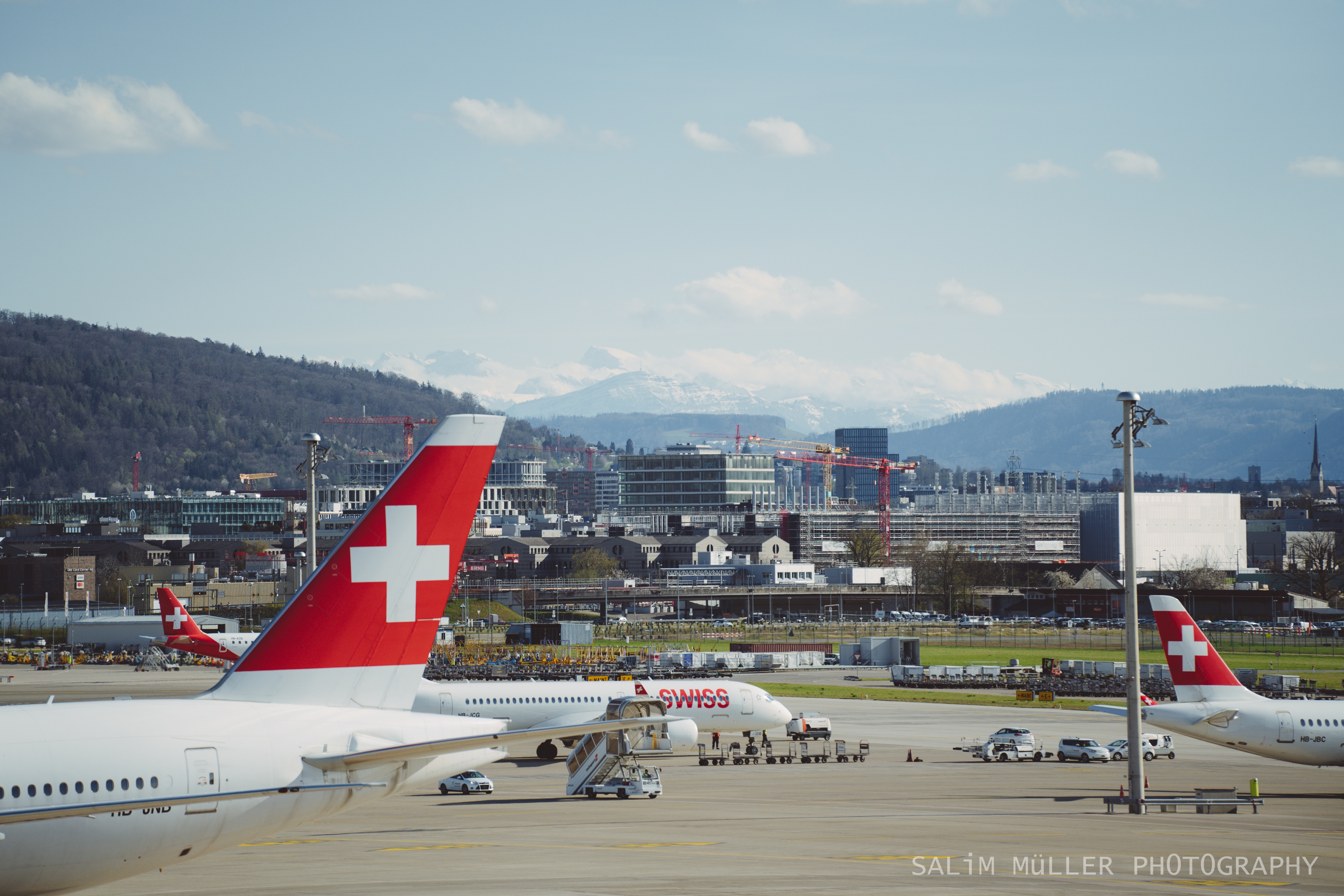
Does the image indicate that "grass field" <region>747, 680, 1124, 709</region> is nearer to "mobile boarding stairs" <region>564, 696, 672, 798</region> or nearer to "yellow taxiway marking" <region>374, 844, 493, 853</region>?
"mobile boarding stairs" <region>564, 696, 672, 798</region>

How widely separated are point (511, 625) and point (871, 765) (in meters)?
122

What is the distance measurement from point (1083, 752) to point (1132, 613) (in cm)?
2332

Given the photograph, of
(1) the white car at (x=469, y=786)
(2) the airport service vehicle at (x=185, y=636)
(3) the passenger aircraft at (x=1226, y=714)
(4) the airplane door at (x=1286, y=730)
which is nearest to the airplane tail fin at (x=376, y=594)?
(1) the white car at (x=469, y=786)

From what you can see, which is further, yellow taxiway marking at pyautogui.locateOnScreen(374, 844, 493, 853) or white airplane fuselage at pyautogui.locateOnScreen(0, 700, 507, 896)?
yellow taxiway marking at pyautogui.locateOnScreen(374, 844, 493, 853)

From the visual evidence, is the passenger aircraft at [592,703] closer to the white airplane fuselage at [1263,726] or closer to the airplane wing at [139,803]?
the white airplane fuselage at [1263,726]

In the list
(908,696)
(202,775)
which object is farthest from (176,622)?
(202,775)

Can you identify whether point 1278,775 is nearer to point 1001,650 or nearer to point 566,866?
point 566,866

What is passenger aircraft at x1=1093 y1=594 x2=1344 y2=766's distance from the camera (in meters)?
53.7

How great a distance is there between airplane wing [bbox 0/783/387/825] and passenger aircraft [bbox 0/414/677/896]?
0.02 meters

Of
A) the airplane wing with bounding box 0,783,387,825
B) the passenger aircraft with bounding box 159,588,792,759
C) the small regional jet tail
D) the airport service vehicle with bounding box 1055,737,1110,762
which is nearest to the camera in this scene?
the airplane wing with bounding box 0,783,387,825

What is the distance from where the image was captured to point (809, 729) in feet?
254

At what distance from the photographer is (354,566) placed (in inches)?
936

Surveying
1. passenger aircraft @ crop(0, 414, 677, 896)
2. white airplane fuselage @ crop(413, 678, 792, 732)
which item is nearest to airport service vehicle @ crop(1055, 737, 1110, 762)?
white airplane fuselage @ crop(413, 678, 792, 732)

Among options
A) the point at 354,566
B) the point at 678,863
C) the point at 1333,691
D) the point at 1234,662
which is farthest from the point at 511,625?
the point at 354,566
